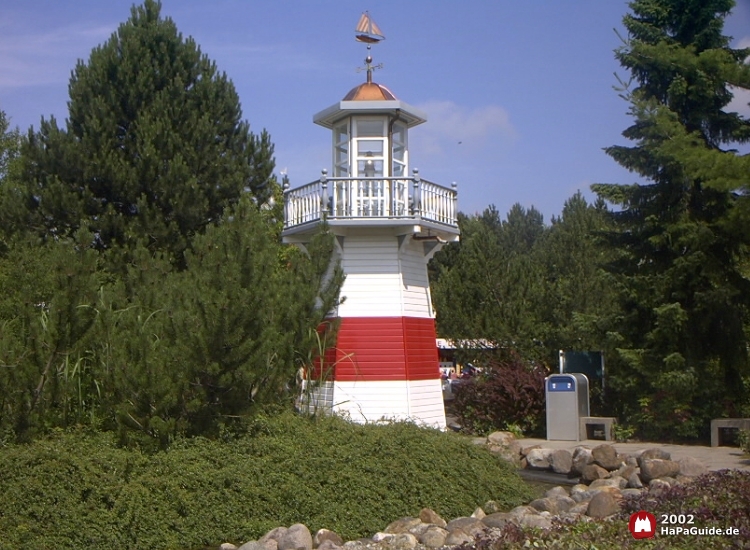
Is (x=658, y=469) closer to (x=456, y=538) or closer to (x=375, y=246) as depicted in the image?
(x=456, y=538)

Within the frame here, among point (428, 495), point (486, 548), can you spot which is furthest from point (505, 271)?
point (486, 548)

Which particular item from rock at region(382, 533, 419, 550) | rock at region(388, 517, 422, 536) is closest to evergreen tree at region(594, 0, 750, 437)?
rock at region(388, 517, 422, 536)

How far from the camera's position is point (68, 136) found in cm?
1938

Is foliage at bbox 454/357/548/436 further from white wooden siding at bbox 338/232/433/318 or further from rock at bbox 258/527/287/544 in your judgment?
rock at bbox 258/527/287/544

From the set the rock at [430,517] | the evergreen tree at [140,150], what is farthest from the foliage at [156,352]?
the evergreen tree at [140,150]

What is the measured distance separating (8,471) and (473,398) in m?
12.0

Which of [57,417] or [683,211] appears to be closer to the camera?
[57,417]

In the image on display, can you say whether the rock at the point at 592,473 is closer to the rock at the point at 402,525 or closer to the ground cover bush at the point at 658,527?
the rock at the point at 402,525

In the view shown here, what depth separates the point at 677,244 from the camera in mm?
17703

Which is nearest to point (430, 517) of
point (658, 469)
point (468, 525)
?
point (468, 525)

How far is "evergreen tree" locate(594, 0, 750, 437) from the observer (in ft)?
56.4

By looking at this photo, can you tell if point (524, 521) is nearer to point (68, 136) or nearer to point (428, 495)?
point (428, 495)

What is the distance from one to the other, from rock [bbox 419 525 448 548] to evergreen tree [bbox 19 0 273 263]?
34.5 ft

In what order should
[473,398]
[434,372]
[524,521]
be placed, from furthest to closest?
[473,398], [434,372], [524,521]
